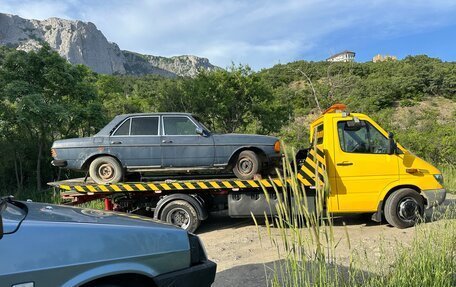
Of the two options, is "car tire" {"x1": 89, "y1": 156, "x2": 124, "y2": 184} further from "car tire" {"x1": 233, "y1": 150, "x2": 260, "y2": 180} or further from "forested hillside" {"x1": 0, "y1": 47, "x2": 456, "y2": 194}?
"forested hillside" {"x1": 0, "y1": 47, "x2": 456, "y2": 194}

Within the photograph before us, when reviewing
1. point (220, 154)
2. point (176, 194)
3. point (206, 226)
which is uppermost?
point (220, 154)

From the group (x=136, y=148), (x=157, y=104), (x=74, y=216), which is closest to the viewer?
(x=74, y=216)

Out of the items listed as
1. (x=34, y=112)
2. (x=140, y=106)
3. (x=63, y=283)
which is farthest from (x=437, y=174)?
(x=140, y=106)

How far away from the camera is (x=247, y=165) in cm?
838

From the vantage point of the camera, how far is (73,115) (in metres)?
14.4

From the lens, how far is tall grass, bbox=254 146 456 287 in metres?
2.55

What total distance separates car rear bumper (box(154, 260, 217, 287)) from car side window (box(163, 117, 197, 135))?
5.22 m

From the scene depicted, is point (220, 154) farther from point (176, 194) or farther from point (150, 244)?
point (150, 244)

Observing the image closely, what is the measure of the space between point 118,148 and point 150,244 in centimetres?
547

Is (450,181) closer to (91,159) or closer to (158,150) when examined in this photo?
(158,150)

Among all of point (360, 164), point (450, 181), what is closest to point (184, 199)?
point (360, 164)

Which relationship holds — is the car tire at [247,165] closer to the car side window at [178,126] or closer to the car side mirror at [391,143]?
the car side window at [178,126]

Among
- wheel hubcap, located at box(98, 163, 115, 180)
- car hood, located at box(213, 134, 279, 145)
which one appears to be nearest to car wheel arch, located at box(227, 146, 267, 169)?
car hood, located at box(213, 134, 279, 145)

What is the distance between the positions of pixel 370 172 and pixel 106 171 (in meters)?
5.23
